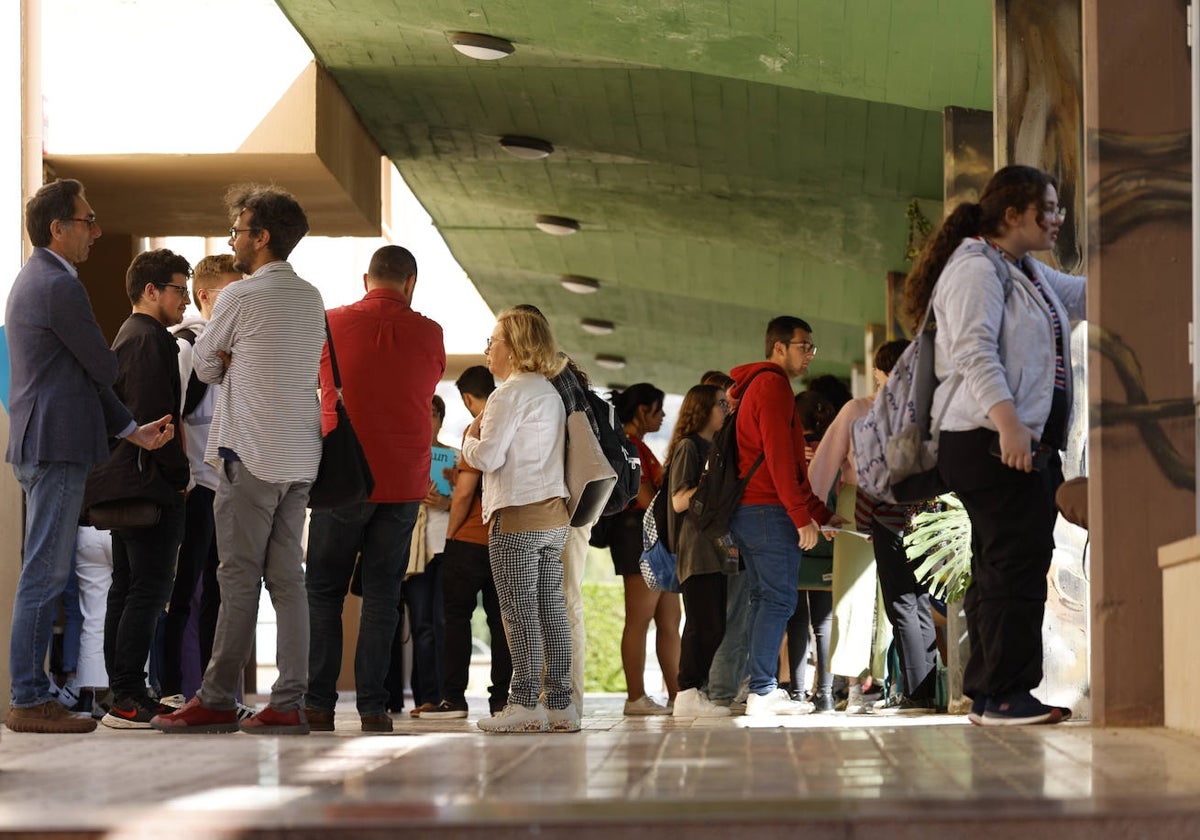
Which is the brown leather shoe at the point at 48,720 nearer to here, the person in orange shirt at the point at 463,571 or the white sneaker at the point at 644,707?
the person in orange shirt at the point at 463,571

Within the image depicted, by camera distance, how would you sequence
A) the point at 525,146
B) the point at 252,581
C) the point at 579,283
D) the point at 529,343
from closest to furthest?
the point at 252,581 → the point at 529,343 → the point at 525,146 → the point at 579,283

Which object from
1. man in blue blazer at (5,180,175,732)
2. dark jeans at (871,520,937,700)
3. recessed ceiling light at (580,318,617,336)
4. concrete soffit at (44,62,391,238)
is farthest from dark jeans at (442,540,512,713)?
recessed ceiling light at (580,318,617,336)

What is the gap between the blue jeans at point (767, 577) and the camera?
26.9 feet

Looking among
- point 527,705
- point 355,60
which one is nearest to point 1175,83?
point 527,705

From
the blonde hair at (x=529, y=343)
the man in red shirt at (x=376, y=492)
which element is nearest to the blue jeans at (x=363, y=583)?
the man in red shirt at (x=376, y=492)

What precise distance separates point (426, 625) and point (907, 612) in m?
2.67

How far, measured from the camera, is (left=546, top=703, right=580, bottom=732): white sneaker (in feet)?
21.5

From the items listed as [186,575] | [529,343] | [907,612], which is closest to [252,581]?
[186,575]

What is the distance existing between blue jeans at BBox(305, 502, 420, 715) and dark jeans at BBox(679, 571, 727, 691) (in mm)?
2284

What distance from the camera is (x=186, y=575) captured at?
23.2 ft

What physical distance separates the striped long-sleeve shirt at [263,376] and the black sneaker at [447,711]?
2.86m

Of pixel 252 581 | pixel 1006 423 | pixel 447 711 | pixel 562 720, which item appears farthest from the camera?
pixel 447 711

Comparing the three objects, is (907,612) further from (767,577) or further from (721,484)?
(721,484)

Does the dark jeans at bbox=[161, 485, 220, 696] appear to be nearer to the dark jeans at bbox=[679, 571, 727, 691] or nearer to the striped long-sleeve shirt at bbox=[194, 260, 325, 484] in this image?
the striped long-sleeve shirt at bbox=[194, 260, 325, 484]
